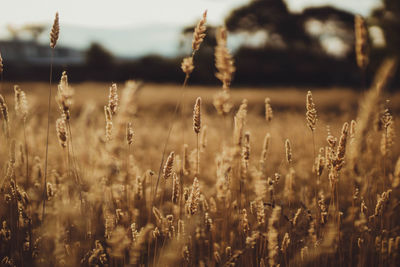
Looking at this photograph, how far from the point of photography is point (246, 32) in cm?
2795

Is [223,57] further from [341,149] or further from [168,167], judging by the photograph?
[341,149]

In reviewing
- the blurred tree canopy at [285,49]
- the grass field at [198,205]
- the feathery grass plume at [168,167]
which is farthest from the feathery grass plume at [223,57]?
the blurred tree canopy at [285,49]

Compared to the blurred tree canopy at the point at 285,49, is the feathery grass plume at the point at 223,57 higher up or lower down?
lower down

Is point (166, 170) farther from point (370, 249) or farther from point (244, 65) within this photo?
point (244, 65)

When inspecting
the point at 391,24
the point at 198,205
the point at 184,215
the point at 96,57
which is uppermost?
the point at 391,24

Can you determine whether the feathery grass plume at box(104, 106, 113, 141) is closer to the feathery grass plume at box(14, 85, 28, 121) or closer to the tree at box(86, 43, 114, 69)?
the feathery grass plume at box(14, 85, 28, 121)

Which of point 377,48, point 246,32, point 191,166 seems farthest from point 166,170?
point 246,32

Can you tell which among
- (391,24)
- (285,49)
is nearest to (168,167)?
(391,24)

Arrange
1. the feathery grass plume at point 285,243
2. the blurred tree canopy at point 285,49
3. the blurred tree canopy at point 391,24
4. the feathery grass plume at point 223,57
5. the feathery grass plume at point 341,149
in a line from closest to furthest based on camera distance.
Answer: the feathery grass plume at point 223,57, the feathery grass plume at point 341,149, the feathery grass plume at point 285,243, the blurred tree canopy at point 391,24, the blurred tree canopy at point 285,49

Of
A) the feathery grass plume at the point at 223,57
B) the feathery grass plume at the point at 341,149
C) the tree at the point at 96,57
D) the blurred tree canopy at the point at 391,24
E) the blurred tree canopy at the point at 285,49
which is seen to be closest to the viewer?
the feathery grass plume at the point at 223,57

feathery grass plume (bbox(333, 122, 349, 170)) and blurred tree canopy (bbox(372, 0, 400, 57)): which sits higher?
blurred tree canopy (bbox(372, 0, 400, 57))

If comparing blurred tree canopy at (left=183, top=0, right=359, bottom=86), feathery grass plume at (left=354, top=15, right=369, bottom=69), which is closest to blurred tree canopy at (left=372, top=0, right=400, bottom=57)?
blurred tree canopy at (left=183, top=0, right=359, bottom=86)

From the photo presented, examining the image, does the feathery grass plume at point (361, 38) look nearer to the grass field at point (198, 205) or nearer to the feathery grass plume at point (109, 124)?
the grass field at point (198, 205)

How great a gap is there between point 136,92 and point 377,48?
19.3 meters
